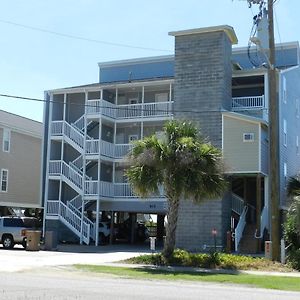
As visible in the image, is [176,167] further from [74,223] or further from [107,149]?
[74,223]

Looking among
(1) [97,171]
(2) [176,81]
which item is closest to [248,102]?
(2) [176,81]

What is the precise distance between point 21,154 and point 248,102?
19179 mm

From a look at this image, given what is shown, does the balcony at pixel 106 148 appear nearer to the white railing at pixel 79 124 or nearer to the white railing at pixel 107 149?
the white railing at pixel 107 149

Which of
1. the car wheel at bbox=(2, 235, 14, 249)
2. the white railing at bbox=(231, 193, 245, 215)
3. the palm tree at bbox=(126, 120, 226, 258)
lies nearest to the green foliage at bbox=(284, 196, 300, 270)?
the palm tree at bbox=(126, 120, 226, 258)

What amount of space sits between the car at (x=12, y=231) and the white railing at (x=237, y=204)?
12.1 m

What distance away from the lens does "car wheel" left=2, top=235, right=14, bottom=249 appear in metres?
33.1

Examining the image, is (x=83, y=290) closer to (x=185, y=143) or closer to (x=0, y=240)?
(x=185, y=143)

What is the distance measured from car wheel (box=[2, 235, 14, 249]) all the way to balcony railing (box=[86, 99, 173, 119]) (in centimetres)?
981

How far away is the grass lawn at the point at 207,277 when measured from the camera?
1672 centimetres

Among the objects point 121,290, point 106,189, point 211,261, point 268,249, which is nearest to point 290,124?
point 106,189

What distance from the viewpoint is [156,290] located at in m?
14.1

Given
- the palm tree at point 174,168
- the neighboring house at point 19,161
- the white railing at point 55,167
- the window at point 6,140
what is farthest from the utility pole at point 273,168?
the window at point 6,140

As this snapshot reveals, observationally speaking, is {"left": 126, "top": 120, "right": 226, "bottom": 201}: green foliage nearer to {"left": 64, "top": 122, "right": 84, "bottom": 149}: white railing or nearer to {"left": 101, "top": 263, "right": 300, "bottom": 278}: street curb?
{"left": 101, "top": 263, "right": 300, "bottom": 278}: street curb

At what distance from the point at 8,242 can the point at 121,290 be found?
20862 millimetres
